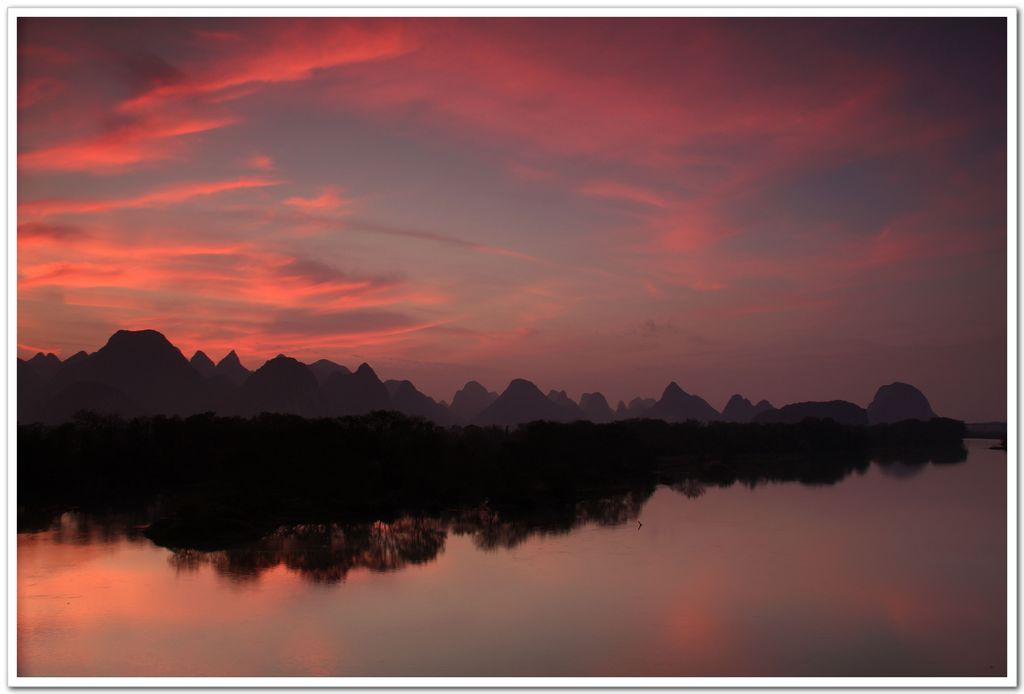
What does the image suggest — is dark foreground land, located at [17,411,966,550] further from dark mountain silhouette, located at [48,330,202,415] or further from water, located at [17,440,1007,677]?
dark mountain silhouette, located at [48,330,202,415]

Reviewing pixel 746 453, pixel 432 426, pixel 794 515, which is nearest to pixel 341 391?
pixel 746 453

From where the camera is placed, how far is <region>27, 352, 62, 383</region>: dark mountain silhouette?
8969cm

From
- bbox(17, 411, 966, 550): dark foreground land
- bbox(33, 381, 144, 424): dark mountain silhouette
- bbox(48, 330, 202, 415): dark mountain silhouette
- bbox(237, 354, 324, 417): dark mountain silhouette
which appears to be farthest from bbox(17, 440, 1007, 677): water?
bbox(48, 330, 202, 415): dark mountain silhouette

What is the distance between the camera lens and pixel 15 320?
681 cm

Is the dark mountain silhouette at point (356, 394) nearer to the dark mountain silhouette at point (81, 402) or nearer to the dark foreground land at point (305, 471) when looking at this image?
the dark mountain silhouette at point (81, 402)

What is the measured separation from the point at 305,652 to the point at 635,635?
4730 millimetres

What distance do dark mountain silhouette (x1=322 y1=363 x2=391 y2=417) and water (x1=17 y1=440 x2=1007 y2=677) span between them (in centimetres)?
6348

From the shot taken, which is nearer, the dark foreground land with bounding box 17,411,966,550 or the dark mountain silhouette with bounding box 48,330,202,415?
the dark foreground land with bounding box 17,411,966,550

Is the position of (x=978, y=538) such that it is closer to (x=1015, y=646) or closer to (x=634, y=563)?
(x=634, y=563)

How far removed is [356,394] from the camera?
288 ft

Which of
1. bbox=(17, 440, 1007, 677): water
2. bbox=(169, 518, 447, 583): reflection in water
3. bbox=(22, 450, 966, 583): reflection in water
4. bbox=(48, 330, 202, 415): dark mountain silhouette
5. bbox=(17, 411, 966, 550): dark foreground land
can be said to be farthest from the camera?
bbox=(48, 330, 202, 415): dark mountain silhouette

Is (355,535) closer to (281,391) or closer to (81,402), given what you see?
(81,402)

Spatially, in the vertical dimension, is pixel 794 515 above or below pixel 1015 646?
below

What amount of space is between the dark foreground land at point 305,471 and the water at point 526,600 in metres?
1.84
